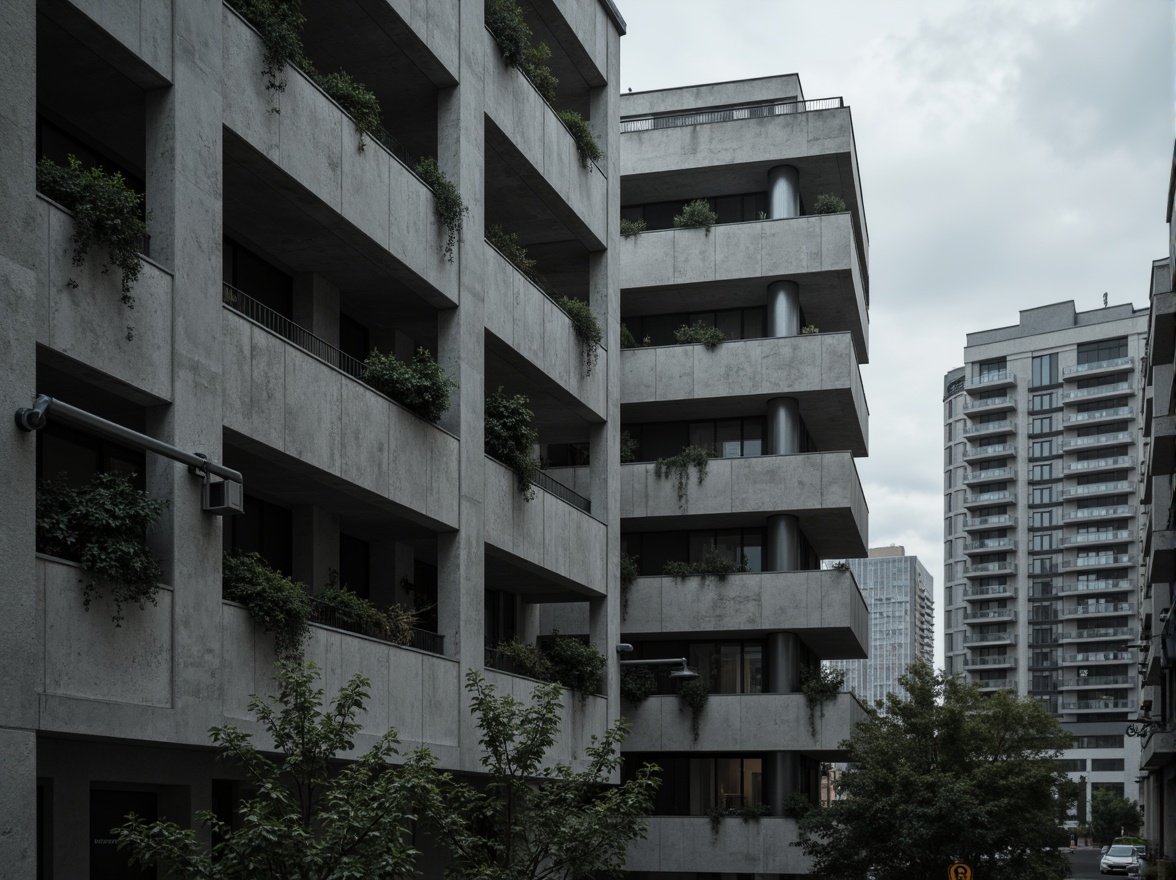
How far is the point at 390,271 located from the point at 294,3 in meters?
5.23

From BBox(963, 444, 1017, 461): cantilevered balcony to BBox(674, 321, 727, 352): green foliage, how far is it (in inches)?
4952

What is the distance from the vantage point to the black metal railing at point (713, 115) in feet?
155

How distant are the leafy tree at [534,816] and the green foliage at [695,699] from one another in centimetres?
2142

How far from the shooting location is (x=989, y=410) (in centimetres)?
16512

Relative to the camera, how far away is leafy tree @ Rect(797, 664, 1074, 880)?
118 ft

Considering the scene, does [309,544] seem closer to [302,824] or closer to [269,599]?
[269,599]

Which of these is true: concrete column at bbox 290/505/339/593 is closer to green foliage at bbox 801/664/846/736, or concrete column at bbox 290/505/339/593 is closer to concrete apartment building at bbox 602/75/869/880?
concrete apartment building at bbox 602/75/869/880

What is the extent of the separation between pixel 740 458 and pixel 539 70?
15.6 m

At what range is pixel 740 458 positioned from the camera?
1745 inches

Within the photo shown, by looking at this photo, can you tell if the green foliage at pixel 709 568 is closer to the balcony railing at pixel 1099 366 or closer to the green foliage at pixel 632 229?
the green foliage at pixel 632 229

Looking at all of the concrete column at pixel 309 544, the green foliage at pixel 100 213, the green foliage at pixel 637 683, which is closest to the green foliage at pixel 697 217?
the green foliage at pixel 637 683

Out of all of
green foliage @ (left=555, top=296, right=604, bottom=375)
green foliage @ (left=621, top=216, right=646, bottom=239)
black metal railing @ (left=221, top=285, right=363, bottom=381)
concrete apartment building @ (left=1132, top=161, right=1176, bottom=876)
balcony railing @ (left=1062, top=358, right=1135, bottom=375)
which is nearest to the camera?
black metal railing @ (left=221, top=285, right=363, bottom=381)

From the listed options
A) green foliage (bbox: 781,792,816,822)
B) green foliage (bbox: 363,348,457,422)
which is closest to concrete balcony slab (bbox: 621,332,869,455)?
green foliage (bbox: 781,792,816,822)

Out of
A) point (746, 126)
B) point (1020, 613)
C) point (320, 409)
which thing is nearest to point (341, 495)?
point (320, 409)
